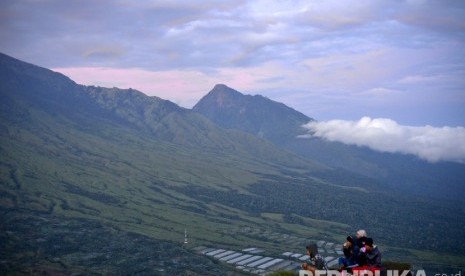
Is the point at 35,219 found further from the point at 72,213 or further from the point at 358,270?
the point at 358,270

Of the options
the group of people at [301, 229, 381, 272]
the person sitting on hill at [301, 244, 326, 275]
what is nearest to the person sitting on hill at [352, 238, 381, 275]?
the group of people at [301, 229, 381, 272]

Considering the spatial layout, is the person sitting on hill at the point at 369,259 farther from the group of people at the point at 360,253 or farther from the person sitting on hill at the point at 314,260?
the person sitting on hill at the point at 314,260

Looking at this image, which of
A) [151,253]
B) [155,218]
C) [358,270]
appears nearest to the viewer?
[358,270]

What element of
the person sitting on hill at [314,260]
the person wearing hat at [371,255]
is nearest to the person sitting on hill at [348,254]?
the person wearing hat at [371,255]

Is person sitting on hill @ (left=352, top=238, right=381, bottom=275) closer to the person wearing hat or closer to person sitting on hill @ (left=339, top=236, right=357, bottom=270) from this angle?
the person wearing hat

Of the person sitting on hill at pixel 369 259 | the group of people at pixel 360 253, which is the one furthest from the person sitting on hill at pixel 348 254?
the person sitting on hill at pixel 369 259

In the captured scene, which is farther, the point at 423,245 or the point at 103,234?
the point at 423,245

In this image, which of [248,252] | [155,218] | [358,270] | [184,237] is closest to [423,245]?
[248,252]

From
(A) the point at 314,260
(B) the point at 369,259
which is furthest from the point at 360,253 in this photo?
(A) the point at 314,260

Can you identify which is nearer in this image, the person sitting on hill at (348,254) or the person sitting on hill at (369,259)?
the person sitting on hill at (369,259)

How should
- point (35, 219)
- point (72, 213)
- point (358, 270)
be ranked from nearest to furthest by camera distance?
point (358, 270) < point (35, 219) < point (72, 213)

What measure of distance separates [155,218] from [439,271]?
380 feet

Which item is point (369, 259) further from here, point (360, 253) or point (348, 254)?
point (348, 254)

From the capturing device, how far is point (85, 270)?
104 meters
